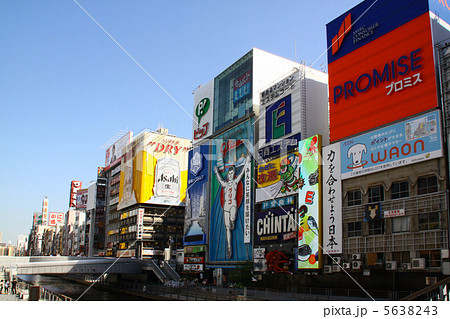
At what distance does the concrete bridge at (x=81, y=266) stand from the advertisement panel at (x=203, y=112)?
86.7ft

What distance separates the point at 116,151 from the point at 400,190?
114 m

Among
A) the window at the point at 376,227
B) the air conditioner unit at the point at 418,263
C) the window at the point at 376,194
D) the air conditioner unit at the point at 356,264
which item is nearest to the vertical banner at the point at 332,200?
the air conditioner unit at the point at 356,264

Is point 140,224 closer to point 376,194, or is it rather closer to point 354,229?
point 354,229

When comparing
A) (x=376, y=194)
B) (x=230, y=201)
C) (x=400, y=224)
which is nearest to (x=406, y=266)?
(x=400, y=224)

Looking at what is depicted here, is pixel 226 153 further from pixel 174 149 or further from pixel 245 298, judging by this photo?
pixel 174 149

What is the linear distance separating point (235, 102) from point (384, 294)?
1721 inches

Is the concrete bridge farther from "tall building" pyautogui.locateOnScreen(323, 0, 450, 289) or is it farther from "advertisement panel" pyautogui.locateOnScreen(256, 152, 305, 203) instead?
"tall building" pyautogui.locateOnScreen(323, 0, 450, 289)

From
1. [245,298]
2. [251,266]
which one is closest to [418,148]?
[245,298]

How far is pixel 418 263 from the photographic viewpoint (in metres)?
37.9

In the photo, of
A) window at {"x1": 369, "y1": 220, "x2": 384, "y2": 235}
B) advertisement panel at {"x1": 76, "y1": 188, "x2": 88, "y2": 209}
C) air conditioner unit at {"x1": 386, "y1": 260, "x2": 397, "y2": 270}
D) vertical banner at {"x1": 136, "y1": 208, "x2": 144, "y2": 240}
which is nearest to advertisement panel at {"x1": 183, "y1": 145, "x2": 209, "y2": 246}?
vertical banner at {"x1": 136, "y1": 208, "x2": 144, "y2": 240}

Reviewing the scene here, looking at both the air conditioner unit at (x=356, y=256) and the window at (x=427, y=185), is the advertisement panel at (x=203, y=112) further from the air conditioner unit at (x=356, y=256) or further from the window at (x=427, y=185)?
the window at (x=427, y=185)

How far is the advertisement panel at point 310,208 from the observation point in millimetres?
49562

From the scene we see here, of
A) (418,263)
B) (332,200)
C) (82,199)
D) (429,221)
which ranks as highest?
(82,199)

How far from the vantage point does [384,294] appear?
131ft
